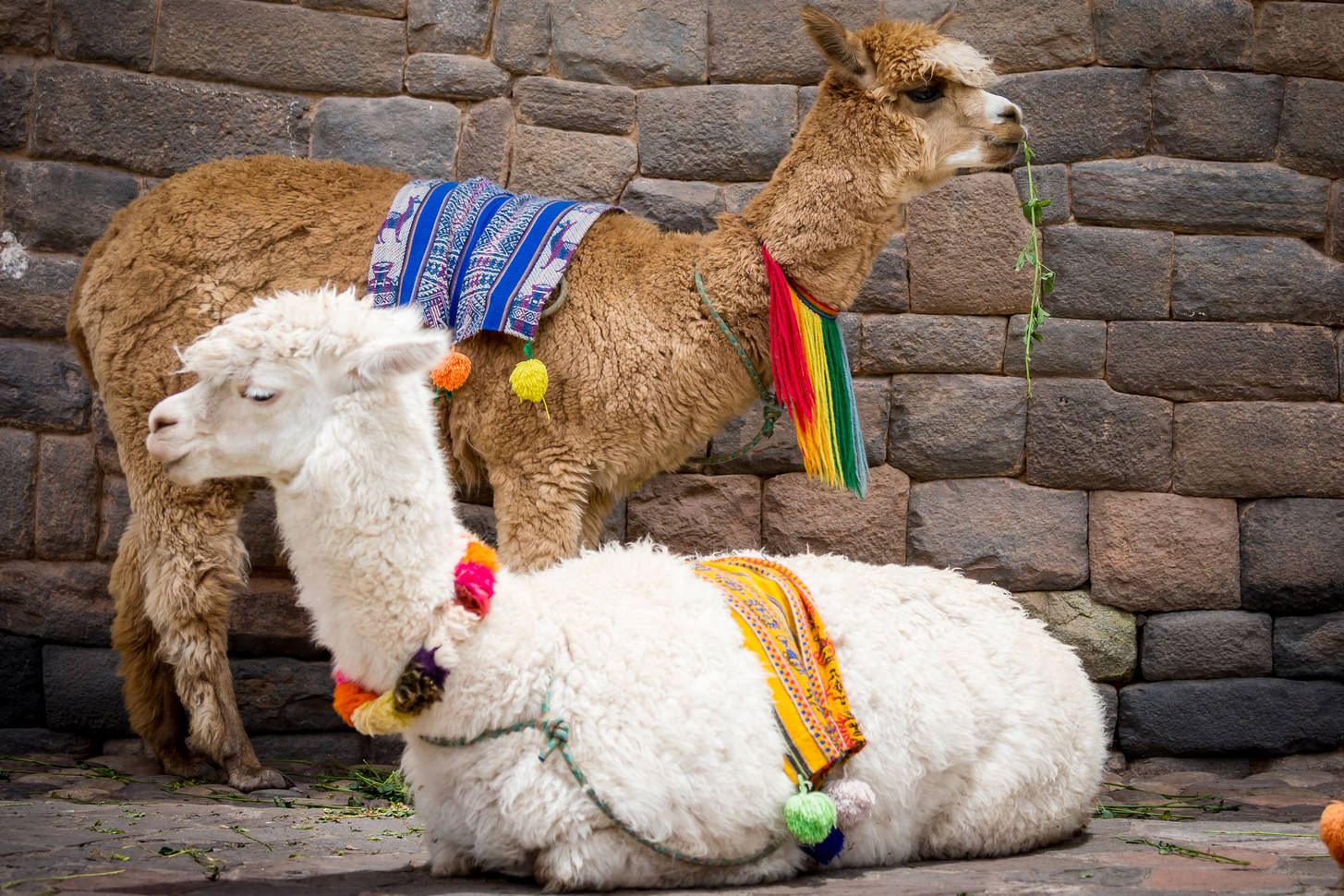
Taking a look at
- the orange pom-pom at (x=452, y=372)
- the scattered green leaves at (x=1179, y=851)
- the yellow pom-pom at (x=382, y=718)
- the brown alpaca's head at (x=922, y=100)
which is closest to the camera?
the yellow pom-pom at (x=382, y=718)

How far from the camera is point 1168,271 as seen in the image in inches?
185

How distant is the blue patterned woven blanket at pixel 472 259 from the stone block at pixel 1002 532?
A: 5.86 feet

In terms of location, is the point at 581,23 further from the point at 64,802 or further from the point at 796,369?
the point at 64,802

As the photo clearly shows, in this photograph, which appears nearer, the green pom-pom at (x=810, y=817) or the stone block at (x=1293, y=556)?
the green pom-pom at (x=810, y=817)

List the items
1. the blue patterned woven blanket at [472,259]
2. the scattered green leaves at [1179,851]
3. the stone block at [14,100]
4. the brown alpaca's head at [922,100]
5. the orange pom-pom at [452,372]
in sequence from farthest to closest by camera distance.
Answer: the stone block at [14,100] → the brown alpaca's head at [922,100] → the blue patterned woven blanket at [472,259] → the orange pom-pom at [452,372] → the scattered green leaves at [1179,851]

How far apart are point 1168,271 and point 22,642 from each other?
4493 millimetres

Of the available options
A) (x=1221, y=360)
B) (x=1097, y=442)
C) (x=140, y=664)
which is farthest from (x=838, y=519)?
(x=140, y=664)

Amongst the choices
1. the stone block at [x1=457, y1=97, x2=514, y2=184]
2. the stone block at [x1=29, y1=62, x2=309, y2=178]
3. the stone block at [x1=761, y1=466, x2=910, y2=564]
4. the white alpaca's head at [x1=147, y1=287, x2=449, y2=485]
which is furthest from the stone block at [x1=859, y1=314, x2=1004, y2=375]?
the white alpaca's head at [x1=147, y1=287, x2=449, y2=485]

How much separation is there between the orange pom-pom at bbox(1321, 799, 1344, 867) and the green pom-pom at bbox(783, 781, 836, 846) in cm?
100

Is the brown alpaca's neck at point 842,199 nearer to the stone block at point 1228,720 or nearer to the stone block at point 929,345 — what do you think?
the stone block at point 929,345

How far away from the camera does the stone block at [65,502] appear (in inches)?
175

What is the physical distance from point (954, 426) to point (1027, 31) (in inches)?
61.7

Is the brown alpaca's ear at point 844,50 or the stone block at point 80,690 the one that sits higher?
the brown alpaca's ear at point 844,50

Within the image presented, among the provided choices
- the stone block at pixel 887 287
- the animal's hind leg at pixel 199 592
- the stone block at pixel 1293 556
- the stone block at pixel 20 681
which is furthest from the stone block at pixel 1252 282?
the stone block at pixel 20 681
